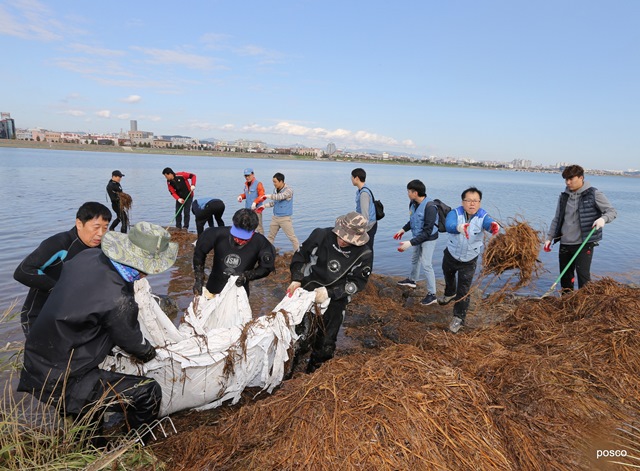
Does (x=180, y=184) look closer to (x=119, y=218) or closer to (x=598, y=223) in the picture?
(x=119, y=218)

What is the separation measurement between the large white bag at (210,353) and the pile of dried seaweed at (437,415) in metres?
0.44

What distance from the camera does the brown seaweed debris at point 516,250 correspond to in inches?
186

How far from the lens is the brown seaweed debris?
4.73m

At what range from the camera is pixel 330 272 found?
12.7 feet

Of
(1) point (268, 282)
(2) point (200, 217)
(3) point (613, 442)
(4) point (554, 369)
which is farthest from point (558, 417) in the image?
(2) point (200, 217)

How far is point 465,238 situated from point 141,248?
160 inches

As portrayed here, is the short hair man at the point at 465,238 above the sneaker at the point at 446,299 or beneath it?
above

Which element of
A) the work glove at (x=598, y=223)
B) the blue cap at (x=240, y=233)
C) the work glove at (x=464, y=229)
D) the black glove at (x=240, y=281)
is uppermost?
the work glove at (x=598, y=223)

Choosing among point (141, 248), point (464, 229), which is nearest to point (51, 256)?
point (141, 248)

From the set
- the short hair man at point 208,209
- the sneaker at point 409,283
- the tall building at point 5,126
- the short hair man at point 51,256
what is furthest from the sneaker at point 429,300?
the tall building at point 5,126

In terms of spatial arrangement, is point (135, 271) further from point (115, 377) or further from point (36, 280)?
point (36, 280)

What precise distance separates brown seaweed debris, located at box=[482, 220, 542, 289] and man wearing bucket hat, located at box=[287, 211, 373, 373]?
6.79 feet

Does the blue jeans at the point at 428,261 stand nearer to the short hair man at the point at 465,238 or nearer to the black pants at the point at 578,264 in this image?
the short hair man at the point at 465,238

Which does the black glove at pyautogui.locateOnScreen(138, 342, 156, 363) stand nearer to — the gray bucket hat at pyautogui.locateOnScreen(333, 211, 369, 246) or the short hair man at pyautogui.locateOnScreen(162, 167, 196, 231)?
the gray bucket hat at pyautogui.locateOnScreen(333, 211, 369, 246)
